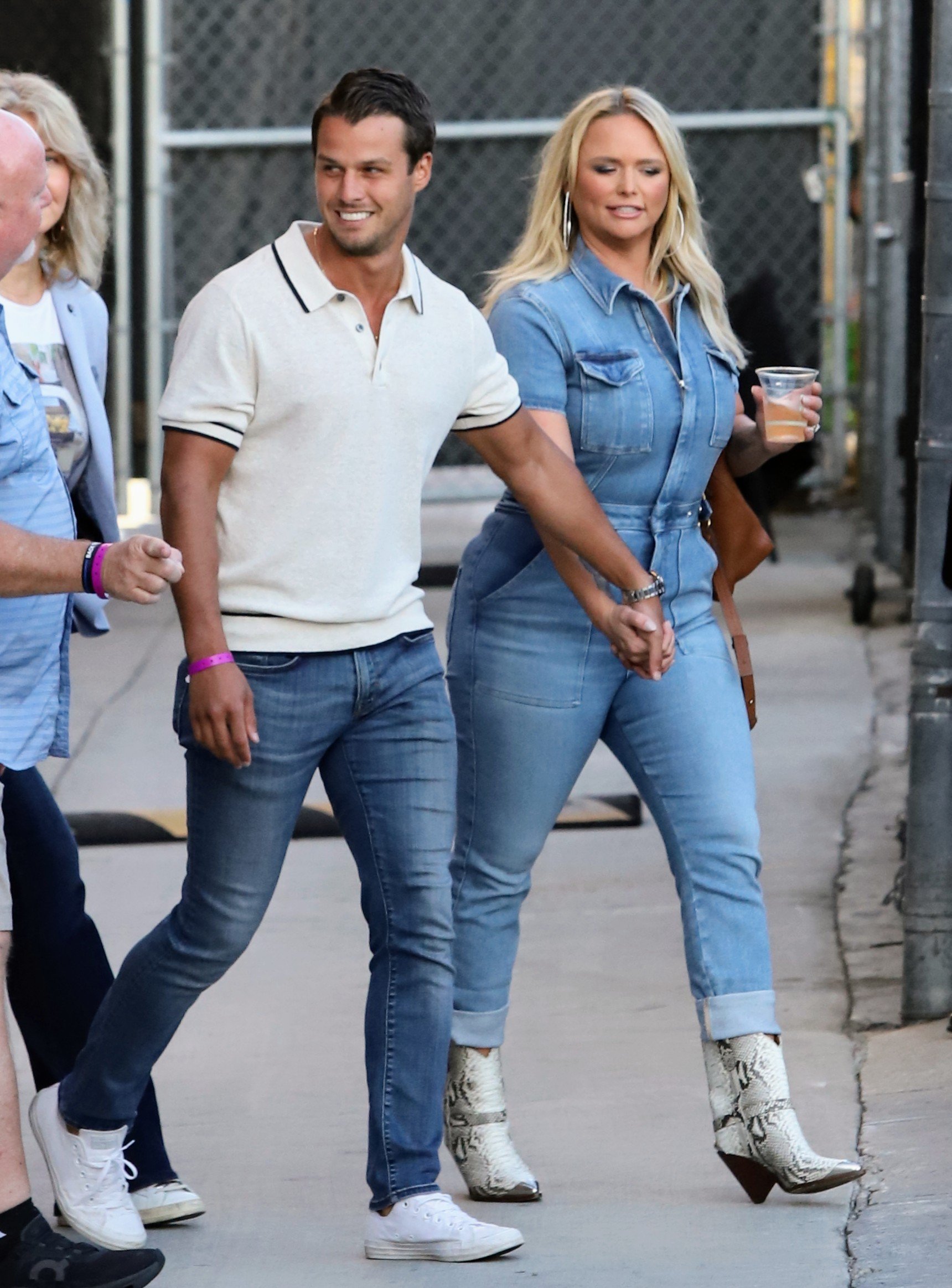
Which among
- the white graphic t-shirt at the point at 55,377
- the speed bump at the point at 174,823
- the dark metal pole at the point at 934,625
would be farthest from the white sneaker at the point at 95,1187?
the speed bump at the point at 174,823

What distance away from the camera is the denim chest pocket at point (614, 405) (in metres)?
3.89

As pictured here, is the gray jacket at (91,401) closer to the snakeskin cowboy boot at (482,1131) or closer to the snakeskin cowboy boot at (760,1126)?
the snakeskin cowboy boot at (482,1131)

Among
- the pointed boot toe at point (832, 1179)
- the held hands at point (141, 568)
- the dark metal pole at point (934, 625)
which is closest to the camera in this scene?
the held hands at point (141, 568)

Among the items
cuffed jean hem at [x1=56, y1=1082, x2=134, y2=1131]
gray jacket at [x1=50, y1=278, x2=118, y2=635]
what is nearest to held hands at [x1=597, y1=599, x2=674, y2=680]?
gray jacket at [x1=50, y1=278, x2=118, y2=635]

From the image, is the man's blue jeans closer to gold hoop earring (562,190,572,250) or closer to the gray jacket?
the gray jacket

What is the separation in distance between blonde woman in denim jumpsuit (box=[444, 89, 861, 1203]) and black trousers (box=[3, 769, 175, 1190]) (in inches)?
21.8

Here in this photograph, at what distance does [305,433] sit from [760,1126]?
4.60 ft

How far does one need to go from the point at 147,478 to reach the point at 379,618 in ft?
30.8

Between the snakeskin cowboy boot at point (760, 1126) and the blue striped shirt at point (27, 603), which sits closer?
the blue striped shirt at point (27, 603)

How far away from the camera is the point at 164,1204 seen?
383 centimetres

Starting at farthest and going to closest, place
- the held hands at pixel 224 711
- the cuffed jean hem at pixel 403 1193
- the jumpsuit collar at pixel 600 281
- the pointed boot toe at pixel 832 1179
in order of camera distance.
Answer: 1. the jumpsuit collar at pixel 600 281
2. the pointed boot toe at pixel 832 1179
3. the cuffed jean hem at pixel 403 1193
4. the held hands at pixel 224 711

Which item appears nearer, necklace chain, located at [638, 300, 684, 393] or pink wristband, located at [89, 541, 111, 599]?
pink wristband, located at [89, 541, 111, 599]

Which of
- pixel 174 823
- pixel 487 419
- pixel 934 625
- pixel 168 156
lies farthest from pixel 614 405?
pixel 168 156

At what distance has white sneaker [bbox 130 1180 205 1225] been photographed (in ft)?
12.6
